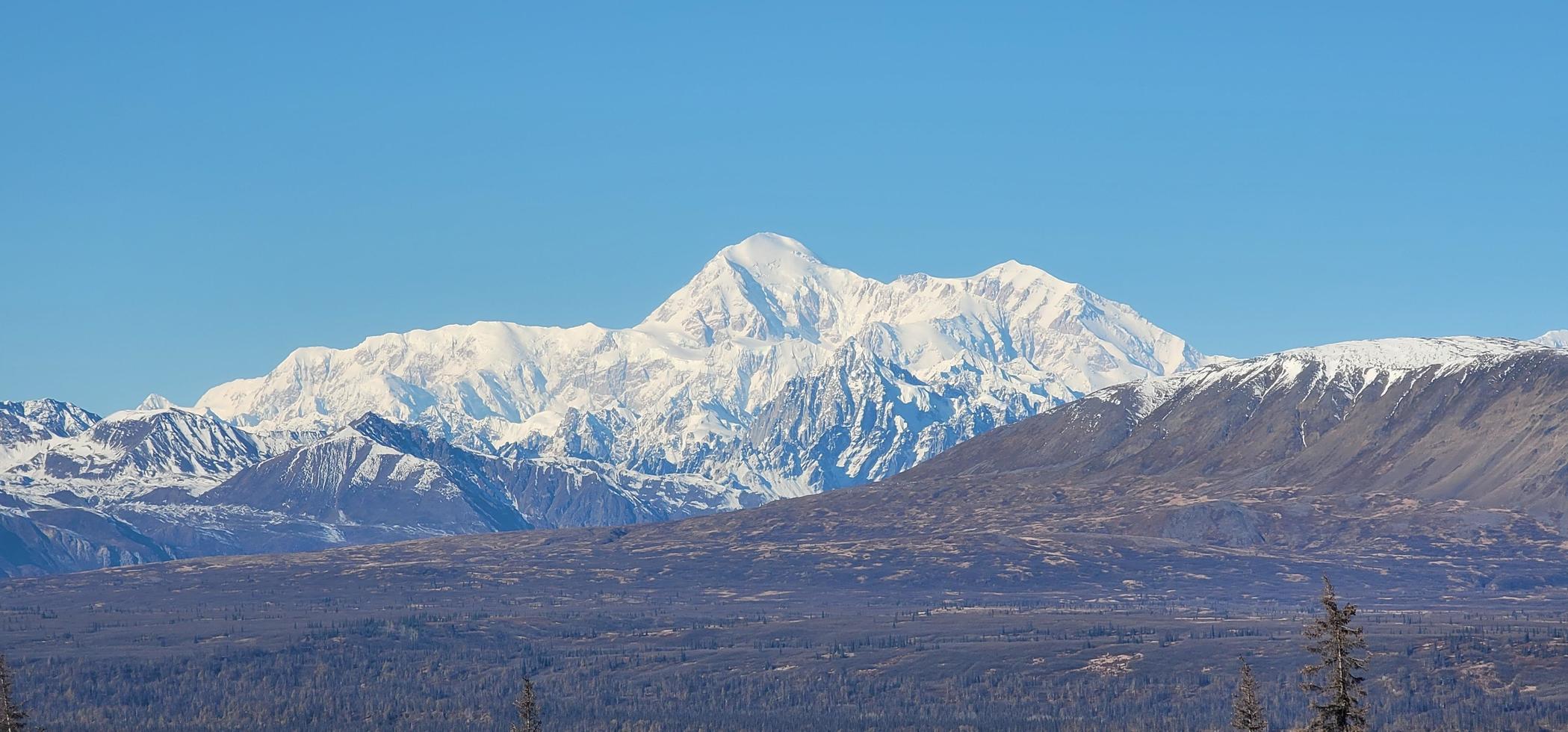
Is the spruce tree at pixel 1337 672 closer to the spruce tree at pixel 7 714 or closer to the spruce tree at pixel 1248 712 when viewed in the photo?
the spruce tree at pixel 1248 712

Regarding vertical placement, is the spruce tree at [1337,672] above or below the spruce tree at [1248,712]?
above

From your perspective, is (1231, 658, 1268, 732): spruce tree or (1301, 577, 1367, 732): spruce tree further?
(1231, 658, 1268, 732): spruce tree

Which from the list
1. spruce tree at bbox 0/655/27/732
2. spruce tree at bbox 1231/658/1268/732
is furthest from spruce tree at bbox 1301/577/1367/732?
spruce tree at bbox 0/655/27/732

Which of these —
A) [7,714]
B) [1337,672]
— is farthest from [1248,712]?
[7,714]

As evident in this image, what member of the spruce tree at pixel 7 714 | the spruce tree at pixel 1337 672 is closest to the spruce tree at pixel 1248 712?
the spruce tree at pixel 1337 672

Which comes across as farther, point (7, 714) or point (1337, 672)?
point (7, 714)

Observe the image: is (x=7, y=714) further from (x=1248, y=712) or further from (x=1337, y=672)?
(x=1337, y=672)

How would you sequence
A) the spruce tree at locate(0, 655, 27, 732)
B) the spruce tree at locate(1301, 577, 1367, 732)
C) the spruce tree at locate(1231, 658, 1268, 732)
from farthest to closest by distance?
1. the spruce tree at locate(1231, 658, 1268, 732)
2. the spruce tree at locate(0, 655, 27, 732)
3. the spruce tree at locate(1301, 577, 1367, 732)

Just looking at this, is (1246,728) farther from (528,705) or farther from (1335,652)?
(528,705)

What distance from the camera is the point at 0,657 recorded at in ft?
378

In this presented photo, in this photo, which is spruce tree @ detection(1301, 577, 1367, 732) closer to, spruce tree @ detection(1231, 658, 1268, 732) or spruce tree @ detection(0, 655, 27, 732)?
spruce tree @ detection(1231, 658, 1268, 732)

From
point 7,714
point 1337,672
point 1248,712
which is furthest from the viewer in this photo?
point 1248,712

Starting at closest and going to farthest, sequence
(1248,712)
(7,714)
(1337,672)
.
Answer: (1337,672)
(7,714)
(1248,712)

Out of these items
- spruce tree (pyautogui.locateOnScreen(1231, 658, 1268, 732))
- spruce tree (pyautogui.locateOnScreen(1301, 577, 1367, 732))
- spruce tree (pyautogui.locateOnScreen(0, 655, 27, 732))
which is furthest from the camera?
spruce tree (pyautogui.locateOnScreen(1231, 658, 1268, 732))
